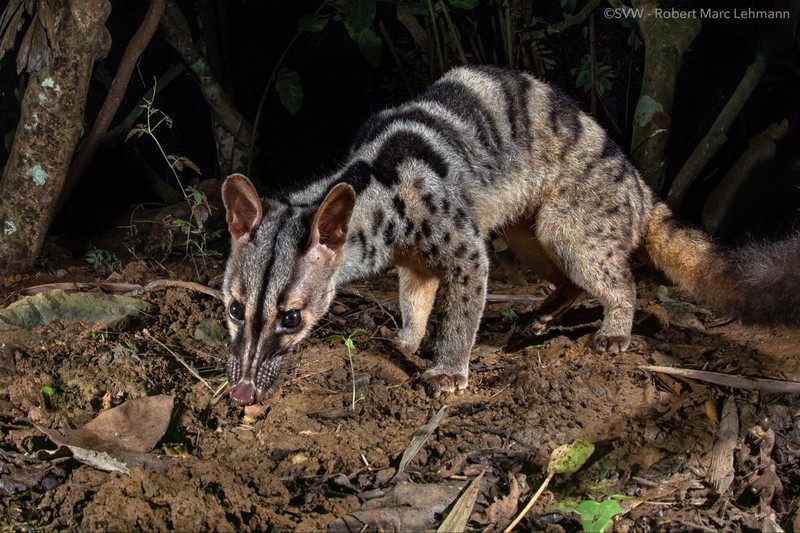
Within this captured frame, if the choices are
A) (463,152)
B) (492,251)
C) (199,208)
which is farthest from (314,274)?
(492,251)

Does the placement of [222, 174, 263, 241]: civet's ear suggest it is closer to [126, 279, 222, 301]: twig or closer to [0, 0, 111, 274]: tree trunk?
[126, 279, 222, 301]: twig

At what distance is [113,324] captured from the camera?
483cm

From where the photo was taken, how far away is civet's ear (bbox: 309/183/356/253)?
154 inches

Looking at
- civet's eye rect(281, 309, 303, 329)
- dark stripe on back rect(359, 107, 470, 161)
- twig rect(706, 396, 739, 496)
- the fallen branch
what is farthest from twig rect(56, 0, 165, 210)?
twig rect(706, 396, 739, 496)

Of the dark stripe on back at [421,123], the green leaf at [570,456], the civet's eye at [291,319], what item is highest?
the dark stripe on back at [421,123]

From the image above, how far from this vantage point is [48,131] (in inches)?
212

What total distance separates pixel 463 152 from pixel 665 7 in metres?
2.78

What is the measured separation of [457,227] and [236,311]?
1296 millimetres

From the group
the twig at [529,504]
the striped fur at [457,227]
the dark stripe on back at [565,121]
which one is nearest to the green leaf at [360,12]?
the striped fur at [457,227]

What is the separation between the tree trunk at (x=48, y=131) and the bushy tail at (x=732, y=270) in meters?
3.81

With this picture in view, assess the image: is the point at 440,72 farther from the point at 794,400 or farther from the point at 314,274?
the point at 794,400

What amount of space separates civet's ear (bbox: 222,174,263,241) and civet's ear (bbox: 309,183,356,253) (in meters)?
0.31

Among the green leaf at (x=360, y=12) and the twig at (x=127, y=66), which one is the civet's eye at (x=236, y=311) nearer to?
the twig at (x=127, y=66)

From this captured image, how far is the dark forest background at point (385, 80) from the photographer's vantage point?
6695mm
